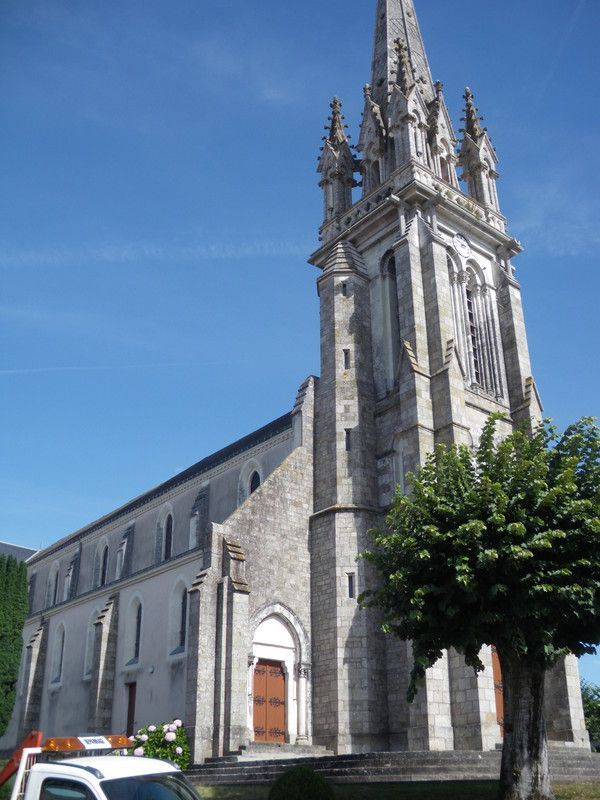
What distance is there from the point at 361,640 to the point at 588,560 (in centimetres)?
1237

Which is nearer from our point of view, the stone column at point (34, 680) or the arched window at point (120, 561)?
the stone column at point (34, 680)

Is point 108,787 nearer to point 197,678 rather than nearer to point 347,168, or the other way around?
point 197,678

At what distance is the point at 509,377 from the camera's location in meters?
32.2

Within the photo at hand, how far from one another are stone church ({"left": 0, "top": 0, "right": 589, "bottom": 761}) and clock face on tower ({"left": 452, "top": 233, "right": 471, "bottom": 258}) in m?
0.09

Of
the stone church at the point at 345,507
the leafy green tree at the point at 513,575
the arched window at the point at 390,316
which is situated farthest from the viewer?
the arched window at the point at 390,316

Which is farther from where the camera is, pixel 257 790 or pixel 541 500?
pixel 257 790

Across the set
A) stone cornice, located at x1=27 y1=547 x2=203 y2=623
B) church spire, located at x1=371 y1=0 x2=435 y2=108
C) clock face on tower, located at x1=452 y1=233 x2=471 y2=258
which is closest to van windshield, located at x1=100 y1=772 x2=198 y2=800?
stone cornice, located at x1=27 y1=547 x2=203 y2=623

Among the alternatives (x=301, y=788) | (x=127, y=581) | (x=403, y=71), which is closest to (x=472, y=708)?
(x=301, y=788)

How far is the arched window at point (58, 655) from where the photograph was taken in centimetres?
3772

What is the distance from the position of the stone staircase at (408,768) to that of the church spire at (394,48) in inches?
1139

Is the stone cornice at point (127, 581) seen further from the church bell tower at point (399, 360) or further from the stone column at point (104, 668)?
the church bell tower at point (399, 360)

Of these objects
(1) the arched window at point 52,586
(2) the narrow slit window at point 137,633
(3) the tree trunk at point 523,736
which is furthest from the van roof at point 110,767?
(1) the arched window at point 52,586

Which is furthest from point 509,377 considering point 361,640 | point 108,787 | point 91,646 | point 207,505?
point 108,787

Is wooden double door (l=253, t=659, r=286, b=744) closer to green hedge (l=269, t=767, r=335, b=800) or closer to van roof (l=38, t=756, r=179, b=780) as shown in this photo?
green hedge (l=269, t=767, r=335, b=800)
